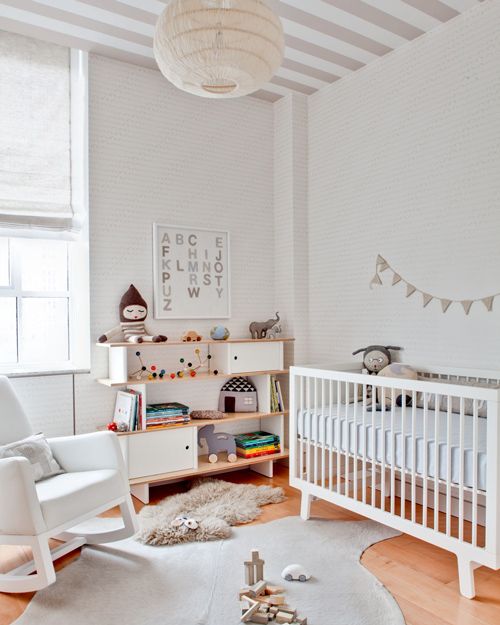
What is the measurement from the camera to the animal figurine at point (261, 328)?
3557 millimetres

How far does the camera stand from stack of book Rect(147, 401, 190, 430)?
301cm

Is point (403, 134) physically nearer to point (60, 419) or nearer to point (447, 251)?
point (447, 251)

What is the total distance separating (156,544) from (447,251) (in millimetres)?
2023

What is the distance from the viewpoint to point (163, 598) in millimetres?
1974

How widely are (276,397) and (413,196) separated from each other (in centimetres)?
150

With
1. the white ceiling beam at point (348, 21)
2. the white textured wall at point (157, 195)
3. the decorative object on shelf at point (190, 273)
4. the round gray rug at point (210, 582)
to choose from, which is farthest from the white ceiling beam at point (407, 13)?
the round gray rug at point (210, 582)

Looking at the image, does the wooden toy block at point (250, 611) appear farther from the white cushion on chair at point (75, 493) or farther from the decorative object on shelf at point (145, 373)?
the decorative object on shelf at point (145, 373)

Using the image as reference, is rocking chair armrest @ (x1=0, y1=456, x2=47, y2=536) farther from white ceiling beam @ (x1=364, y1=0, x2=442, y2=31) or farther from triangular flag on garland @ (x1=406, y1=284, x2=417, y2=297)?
white ceiling beam @ (x1=364, y1=0, x2=442, y2=31)

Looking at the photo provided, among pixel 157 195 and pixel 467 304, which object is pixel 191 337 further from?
pixel 467 304

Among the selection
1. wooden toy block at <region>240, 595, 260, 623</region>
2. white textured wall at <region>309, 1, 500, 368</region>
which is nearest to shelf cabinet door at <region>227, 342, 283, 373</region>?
white textured wall at <region>309, 1, 500, 368</region>

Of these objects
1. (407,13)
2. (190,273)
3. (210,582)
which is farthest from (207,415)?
(407,13)

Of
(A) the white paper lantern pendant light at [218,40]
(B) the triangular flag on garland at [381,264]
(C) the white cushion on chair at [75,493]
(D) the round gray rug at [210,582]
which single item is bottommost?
(D) the round gray rug at [210,582]

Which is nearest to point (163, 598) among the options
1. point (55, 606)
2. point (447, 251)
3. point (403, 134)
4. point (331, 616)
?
point (55, 606)

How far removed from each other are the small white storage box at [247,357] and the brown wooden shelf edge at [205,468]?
55 centimetres
